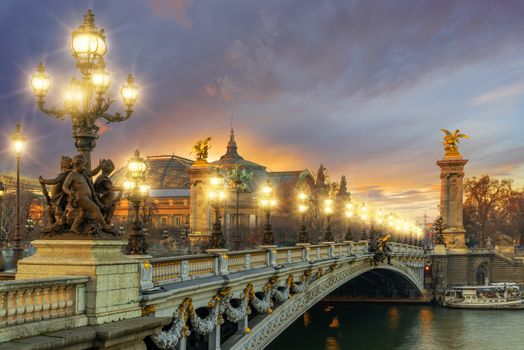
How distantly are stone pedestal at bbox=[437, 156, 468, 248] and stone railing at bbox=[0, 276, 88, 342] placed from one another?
84908 mm

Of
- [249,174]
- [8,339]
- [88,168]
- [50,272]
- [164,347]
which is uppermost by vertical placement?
[249,174]

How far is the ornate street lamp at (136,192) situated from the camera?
1780cm

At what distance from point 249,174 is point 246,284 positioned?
10364cm

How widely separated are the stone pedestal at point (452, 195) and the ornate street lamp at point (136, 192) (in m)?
76.6

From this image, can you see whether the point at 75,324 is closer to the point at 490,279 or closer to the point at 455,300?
the point at 455,300

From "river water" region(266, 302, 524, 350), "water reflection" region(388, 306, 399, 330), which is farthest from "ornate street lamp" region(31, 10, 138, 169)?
"water reflection" region(388, 306, 399, 330)

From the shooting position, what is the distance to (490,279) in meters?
88.2

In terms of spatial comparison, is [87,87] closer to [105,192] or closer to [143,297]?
[105,192]

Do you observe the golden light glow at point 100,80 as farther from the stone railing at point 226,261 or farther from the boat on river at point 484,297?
the boat on river at point 484,297

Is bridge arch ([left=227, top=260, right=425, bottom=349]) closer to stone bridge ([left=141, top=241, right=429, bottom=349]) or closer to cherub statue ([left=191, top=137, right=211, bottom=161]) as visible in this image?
stone bridge ([left=141, top=241, right=429, bottom=349])

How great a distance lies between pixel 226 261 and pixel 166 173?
11634 cm

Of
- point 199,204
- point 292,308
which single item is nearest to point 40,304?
point 292,308

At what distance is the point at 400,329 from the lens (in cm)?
5766

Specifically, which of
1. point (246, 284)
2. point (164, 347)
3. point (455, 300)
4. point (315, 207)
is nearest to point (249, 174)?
point (315, 207)
